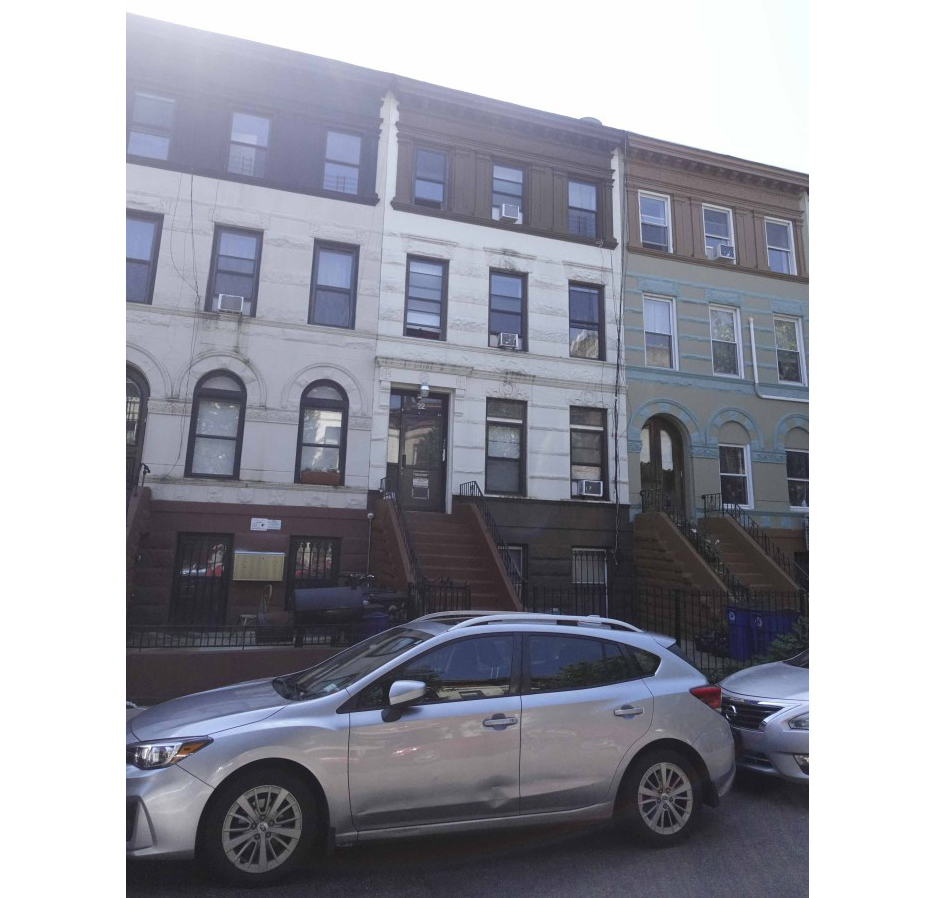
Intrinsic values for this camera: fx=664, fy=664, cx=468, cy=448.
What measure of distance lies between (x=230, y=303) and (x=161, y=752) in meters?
10.7

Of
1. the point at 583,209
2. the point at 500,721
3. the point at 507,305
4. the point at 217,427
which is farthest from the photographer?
the point at 583,209

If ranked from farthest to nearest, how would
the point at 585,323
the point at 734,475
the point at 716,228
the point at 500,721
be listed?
the point at 716,228, the point at 734,475, the point at 585,323, the point at 500,721

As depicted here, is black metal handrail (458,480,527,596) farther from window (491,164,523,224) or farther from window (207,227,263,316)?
window (491,164,523,224)

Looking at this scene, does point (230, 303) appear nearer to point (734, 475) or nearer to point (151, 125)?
point (151, 125)

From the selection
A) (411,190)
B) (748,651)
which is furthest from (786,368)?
(411,190)

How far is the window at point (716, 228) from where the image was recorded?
17.6m

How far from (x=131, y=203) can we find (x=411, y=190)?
5.78m

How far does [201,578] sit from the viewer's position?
12180mm

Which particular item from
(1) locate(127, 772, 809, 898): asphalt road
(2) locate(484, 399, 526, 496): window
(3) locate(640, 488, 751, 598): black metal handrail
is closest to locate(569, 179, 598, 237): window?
(2) locate(484, 399, 526, 496): window

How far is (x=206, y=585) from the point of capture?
1219 cm

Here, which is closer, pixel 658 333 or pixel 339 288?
pixel 339 288

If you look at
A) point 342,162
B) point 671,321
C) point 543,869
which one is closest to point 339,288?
point 342,162

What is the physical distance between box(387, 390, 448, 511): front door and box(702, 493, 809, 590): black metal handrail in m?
6.46

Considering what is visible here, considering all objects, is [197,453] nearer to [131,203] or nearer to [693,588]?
[131,203]
